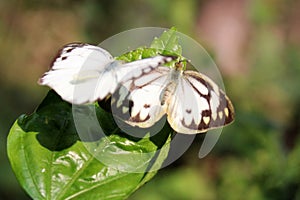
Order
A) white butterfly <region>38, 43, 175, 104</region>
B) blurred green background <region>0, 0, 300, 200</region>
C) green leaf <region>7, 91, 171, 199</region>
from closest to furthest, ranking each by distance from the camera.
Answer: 1. white butterfly <region>38, 43, 175, 104</region>
2. green leaf <region>7, 91, 171, 199</region>
3. blurred green background <region>0, 0, 300, 200</region>

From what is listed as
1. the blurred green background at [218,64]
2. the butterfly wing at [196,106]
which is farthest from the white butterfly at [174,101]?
the blurred green background at [218,64]

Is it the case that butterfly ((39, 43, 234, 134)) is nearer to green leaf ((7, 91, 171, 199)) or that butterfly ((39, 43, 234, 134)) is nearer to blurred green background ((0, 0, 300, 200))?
green leaf ((7, 91, 171, 199))

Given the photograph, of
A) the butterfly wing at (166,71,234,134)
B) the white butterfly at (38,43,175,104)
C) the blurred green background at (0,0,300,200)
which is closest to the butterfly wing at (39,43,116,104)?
the white butterfly at (38,43,175,104)

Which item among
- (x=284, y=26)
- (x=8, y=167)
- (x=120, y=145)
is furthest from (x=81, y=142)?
(x=284, y=26)

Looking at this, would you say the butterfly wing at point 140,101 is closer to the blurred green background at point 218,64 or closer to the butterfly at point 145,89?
the butterfly at point 145,89

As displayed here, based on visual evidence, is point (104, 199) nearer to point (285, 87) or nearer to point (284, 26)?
point (285, 87)
